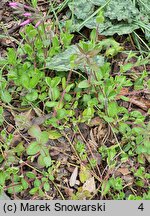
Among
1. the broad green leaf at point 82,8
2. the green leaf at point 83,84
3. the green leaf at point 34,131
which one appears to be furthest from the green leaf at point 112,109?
the broad green leaf at point 82,8

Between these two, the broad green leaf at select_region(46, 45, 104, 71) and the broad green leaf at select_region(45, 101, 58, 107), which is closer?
the broad green leaf at select_region(45, 101, 58, 107)

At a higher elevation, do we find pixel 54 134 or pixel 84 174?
pixel 54 134

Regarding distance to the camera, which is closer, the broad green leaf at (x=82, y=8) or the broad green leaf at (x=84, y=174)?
the broad green leaf at (x=84, y=174)

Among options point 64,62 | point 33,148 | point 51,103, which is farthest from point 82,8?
point 33,148

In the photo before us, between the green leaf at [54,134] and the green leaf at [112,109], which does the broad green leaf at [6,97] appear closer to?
the green leaf at [54,134]

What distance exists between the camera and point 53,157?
219 cm

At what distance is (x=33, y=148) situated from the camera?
2.03m

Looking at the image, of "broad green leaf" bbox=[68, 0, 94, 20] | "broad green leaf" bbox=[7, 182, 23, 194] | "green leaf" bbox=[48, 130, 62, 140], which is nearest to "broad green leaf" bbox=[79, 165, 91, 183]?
"green leaf" bbox=[48, 130, 62, 140]

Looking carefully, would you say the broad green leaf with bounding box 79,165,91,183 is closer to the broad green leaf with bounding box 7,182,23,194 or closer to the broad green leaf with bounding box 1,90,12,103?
the broad green leaf with bounding box 7,182,23,194

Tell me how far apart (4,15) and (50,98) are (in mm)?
719

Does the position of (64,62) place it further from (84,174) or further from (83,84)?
(84,174)

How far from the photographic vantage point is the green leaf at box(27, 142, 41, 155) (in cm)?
202

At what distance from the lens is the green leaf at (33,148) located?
6.63ft

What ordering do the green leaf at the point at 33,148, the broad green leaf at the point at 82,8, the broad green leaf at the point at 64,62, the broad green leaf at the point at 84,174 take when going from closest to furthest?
the green leaf at the point at 33,148 → the broad green leaf at the point at 84,174 → the broad green leaf at the point at 64,62 → the broad green leaf at the point at 82,8
